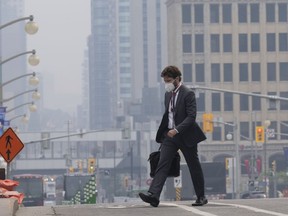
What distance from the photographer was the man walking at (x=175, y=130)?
15516 mm

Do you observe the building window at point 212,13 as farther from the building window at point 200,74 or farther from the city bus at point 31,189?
the city bus at point 31,189

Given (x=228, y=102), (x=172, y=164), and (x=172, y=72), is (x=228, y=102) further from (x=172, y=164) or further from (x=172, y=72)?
(x=172, y=72)

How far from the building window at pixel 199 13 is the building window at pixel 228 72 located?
4987mm

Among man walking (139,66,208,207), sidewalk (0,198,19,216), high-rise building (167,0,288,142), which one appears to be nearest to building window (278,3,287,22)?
high-rise building (167,0,288,142)

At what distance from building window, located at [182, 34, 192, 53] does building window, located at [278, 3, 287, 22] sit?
919cm

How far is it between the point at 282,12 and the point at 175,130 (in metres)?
113

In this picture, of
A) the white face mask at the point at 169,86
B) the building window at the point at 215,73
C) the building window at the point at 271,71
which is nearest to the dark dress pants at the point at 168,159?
the white face mask at the point at 169,86

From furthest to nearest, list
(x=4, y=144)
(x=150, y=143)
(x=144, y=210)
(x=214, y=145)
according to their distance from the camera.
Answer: (x=150, y=143)
(x=214, y=145)
(x=4, y=144)
(x=144, y=210)

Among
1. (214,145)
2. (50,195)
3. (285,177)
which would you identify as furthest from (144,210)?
(50,195)

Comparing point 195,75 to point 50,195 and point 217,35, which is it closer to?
point 217,35

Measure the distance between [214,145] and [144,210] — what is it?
109 metres

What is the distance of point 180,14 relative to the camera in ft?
412

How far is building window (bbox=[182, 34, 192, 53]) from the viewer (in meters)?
125

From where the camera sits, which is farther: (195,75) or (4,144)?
(195,75)
